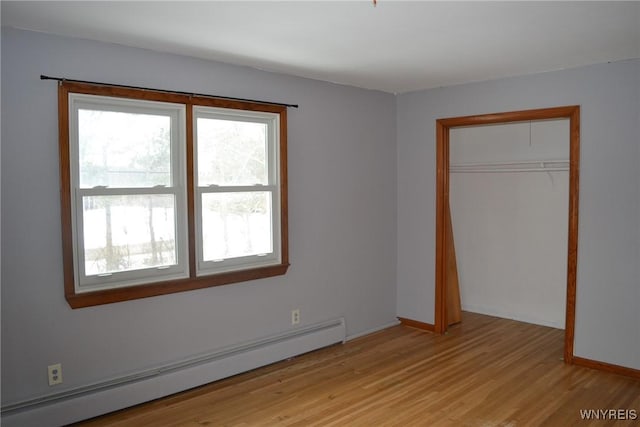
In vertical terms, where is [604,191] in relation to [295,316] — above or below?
above

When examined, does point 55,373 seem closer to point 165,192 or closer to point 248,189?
point 165,192

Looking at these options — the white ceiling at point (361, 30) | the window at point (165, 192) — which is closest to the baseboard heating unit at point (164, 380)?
the window at point (165, 192)

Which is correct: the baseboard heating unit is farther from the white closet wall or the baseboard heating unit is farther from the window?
the white closet wall

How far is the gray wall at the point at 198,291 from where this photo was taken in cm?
289

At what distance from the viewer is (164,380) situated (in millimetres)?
3428

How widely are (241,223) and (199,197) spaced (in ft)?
1.49

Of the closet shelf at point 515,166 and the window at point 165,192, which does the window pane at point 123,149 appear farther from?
the closet shelf at point 515,166

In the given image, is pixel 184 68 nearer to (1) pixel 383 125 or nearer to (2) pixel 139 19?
(2) pixel 139 19

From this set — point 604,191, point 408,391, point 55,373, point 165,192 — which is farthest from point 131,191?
point 604,191

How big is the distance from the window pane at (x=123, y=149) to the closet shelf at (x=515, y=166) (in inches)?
139

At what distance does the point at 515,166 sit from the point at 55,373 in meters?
4.59

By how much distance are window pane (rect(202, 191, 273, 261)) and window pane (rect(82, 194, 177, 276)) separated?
0.94 ft

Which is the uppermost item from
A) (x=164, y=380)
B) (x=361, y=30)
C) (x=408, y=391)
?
(x=361, y=30)

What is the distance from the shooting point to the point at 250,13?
2.68 m
